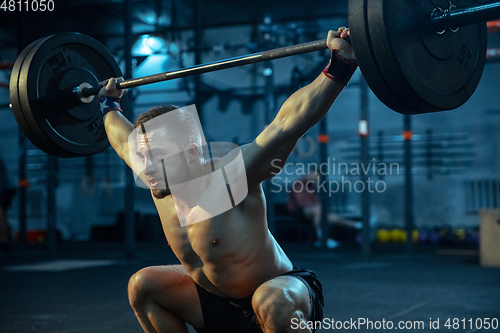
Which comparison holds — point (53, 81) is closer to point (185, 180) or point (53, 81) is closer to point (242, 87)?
point (185, 180)

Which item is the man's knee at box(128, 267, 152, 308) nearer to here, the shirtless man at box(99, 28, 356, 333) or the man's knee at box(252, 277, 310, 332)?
the shirtless man at box(99, 28, 356, 333)

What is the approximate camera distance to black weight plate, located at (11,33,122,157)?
1912 mm

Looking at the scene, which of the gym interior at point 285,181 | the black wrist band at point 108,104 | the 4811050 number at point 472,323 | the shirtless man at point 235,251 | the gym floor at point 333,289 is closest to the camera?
the shirtless man at point 235,251

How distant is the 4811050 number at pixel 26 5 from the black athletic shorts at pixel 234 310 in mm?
6219

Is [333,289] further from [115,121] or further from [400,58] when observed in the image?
[400,58]

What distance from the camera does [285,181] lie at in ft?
28.0

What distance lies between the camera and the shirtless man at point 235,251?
4.54ft

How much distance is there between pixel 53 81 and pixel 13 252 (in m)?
6.10

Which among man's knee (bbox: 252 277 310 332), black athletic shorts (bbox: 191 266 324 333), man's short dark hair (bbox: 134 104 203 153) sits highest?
man's short dark hair (bbox: 134 104 203 153)

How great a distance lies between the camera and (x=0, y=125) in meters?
9.76

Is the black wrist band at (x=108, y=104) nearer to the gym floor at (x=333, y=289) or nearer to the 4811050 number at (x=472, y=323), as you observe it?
the gym floor at (x=333, y=289)

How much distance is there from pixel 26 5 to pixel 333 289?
6.08 meters

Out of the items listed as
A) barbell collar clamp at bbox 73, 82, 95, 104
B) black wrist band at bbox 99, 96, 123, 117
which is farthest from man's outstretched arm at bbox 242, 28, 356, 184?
barbell collar clamp at bbox 73, 82, 95, 104

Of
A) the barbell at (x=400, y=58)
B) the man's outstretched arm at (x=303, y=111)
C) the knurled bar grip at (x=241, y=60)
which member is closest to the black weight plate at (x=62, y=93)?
the barbell at (x=400, y=58)
